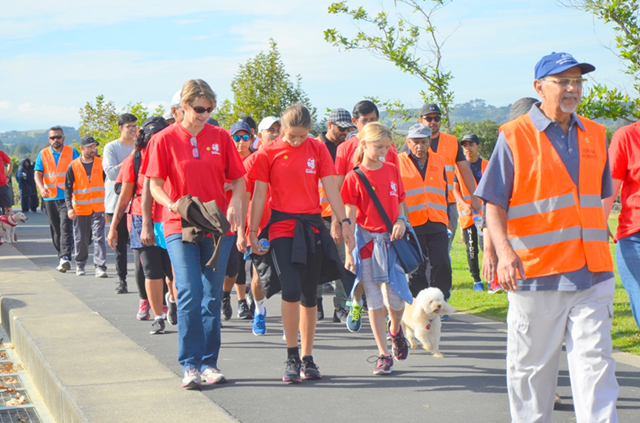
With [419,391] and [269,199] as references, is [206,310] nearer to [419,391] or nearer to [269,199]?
[269,199]

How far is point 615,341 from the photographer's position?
7652 mm

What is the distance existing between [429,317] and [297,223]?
5.36 feet

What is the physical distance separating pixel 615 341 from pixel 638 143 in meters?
2.84

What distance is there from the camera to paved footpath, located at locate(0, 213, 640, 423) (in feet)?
17.2

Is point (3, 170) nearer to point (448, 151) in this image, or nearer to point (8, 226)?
point (8, 226)

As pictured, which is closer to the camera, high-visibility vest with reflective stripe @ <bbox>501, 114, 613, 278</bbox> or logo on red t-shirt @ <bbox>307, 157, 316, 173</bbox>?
high-visibility vest with reflective stripe @ <bbox>501, 114, 613, 278</bbox>

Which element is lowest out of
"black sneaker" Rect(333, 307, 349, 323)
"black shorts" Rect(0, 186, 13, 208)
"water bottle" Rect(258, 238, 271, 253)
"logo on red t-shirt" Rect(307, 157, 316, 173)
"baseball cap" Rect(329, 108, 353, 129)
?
"black sneaker" Rect(333, 307, 349, 323)

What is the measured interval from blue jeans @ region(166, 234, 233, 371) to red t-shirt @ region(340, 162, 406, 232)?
48.6 inches

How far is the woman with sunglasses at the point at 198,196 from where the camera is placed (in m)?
5.90

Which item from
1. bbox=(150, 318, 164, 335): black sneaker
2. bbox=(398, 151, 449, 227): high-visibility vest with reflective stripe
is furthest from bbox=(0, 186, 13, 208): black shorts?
bbox=(398, 151, 449, 227): high-visibility vest with reflective stripe

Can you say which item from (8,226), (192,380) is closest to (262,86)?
(8,226)

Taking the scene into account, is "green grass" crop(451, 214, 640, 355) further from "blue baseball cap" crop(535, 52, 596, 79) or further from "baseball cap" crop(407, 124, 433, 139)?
"blue baseball cap" crop(535, 52, 596, 79)

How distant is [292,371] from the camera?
242 inches

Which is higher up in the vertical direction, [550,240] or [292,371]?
[550,240]
